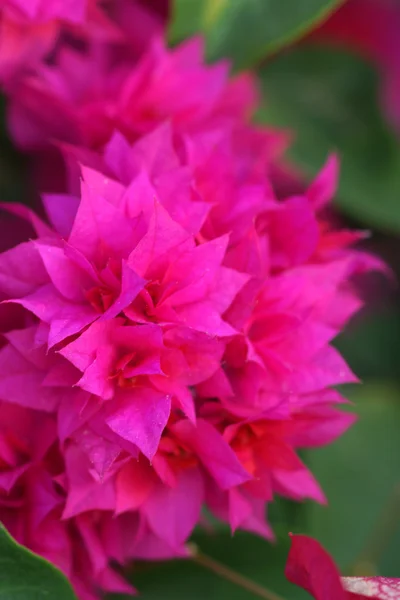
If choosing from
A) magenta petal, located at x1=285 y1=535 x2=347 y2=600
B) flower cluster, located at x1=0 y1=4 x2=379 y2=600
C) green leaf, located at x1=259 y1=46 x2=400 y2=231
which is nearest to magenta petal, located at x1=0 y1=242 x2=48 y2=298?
flower cluster, located at x1=0 y1=4 x2=379 y2=600

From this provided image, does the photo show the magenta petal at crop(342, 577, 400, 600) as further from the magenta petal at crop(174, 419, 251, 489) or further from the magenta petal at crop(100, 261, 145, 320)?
the magenta petal at crop(100, 261, 145, 320)

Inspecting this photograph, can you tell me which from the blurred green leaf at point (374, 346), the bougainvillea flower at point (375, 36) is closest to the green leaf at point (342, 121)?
the bougainvillea flower at point (375, 36)

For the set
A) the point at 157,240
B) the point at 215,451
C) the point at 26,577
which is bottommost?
the point at 26,577

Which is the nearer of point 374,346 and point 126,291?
point 126,291

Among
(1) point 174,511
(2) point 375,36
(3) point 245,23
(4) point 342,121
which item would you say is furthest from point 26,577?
(2) point 375,36

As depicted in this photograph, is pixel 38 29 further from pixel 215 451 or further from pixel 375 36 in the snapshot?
pixel 375 36
